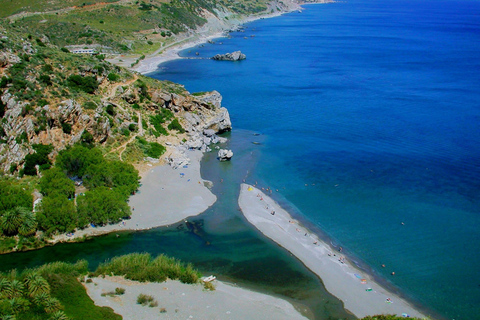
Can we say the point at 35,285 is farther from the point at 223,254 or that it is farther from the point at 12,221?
the point at 223,254

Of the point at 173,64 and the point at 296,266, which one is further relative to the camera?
the point at 173,64

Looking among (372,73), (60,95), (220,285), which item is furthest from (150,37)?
(220,285)

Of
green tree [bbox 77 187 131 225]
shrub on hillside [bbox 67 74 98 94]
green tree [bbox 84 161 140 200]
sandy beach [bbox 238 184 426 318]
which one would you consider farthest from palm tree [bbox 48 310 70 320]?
shrub on hillside [bbox 67 74 98 94]

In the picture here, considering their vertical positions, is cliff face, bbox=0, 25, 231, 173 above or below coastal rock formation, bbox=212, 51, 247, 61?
above

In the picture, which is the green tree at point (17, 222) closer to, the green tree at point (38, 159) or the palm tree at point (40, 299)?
the green tree at point (38, 159)

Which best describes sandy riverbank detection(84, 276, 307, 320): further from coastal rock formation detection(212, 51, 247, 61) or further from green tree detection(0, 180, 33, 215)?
coastal rock formation detection(212, 51, 247, 61)

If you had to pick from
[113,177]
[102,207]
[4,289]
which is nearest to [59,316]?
[4,289]

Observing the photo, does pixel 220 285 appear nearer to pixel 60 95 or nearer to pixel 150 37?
pixel 60 95
